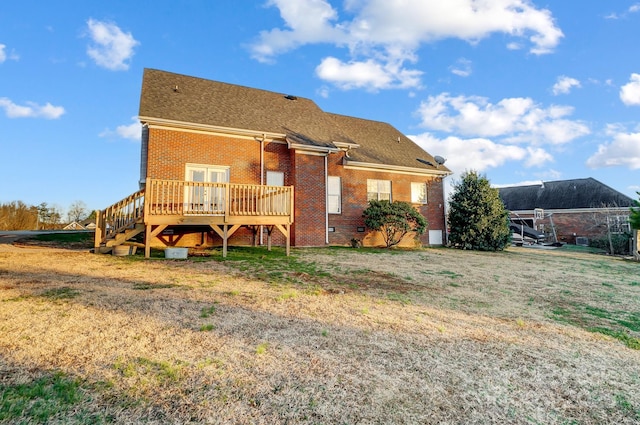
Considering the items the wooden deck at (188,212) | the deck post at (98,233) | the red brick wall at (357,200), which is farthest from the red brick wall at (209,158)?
the red brick wall at (357,200)

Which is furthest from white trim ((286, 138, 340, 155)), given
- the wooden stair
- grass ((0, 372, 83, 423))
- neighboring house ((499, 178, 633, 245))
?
neighboring house ((499, 178, 633, 245))

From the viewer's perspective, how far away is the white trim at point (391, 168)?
48.9 ft

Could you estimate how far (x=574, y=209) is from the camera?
2862cm

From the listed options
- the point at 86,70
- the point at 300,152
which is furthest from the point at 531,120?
the point at 86,70

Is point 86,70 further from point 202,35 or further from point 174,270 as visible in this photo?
point 174,270

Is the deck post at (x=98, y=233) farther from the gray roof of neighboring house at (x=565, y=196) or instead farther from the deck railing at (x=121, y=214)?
the gray roof of neighboring house at (x=565, y=196)

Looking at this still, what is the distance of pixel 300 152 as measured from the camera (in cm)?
1311

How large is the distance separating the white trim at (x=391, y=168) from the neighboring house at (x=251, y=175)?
0.20 feet

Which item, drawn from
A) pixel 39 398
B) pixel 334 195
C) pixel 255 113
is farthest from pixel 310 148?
pixel 39 398

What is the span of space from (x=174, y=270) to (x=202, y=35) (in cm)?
1166

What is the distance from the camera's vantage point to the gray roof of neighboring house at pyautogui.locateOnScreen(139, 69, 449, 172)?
12.0 m

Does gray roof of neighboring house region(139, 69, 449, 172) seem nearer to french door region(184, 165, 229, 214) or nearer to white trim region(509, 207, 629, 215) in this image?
french door region(184, 165, 229, 214)

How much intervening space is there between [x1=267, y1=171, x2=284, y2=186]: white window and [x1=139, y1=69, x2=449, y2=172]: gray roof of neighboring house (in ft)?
5.30

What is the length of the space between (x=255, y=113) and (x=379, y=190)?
7.20 metres
